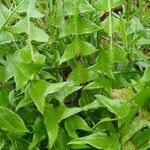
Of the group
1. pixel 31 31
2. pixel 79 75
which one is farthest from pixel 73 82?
pixel 31 31

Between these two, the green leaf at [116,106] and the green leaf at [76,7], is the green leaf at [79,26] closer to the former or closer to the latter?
the green leaf at [76,7]

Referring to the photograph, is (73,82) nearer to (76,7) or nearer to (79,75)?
(79,75)

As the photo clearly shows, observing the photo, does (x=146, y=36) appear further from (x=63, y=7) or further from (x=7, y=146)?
(x=7, y=146)

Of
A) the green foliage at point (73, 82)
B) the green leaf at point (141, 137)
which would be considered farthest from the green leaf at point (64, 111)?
the green leaf at point (141, 137)

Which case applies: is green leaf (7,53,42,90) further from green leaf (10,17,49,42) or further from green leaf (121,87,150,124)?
green leaf (121,87,150,124)

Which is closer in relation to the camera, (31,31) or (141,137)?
(141,137)
